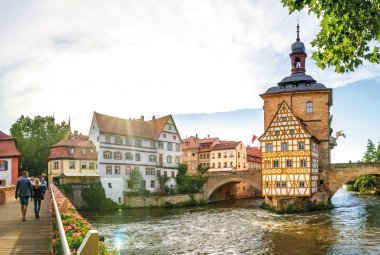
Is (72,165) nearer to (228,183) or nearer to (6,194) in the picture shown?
(228,183)

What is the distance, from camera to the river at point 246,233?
20.8 meters

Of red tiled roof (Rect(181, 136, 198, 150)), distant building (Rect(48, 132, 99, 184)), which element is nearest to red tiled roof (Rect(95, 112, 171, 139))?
distant building (Rect(48, 132, 99, 184))

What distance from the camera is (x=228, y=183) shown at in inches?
2080

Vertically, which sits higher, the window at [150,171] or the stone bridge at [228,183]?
the window at [150,171]

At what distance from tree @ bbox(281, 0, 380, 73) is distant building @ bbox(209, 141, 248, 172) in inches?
2579

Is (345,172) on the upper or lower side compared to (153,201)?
upper

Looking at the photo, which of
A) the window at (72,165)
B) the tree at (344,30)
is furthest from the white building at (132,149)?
the tree at (344,30)

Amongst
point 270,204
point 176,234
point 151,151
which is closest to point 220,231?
point 176,234

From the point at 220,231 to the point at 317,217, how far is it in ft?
33.9

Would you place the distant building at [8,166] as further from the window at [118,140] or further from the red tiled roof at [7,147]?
the window at [118,140]

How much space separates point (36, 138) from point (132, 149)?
17976mm

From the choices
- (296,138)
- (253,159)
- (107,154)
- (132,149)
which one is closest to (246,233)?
(296,138)

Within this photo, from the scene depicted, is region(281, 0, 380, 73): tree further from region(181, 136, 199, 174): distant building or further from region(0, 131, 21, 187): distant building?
region(181, 136, 199, 174): distant building

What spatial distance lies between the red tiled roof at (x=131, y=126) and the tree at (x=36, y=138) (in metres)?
13.5
